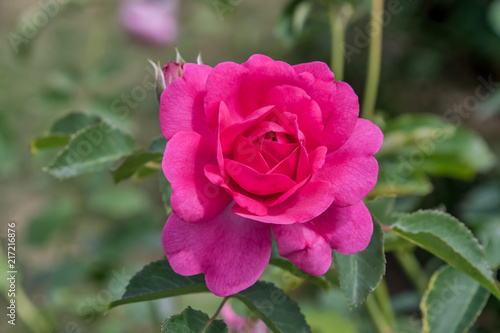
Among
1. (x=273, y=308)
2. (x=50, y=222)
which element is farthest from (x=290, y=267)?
(x=50, y=222)

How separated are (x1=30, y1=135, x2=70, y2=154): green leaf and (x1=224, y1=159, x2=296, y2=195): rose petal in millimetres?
346

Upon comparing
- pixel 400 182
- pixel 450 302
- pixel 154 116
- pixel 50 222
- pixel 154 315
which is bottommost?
pixel 154 116

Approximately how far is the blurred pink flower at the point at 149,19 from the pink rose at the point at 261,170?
1.54 m

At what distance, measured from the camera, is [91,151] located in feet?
2.17

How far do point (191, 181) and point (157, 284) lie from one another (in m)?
0.14

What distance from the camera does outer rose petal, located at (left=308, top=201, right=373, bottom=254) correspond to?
482 millimetres

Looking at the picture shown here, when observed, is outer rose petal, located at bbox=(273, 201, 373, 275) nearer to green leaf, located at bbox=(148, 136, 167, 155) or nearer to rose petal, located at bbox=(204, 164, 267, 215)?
rose petal, located at bbox=(204, 164, 267, 215)

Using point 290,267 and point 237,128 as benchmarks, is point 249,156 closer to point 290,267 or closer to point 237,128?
point 237,128

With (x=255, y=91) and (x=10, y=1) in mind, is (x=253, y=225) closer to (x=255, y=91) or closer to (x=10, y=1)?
(x=255, y=91)

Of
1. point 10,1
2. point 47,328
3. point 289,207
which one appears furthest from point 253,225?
point 10,1

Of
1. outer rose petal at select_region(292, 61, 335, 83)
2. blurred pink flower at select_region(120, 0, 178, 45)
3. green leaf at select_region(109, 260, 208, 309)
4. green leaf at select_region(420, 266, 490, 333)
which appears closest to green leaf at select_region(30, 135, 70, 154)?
green leaf at select_region(109, 260, 208, 309)

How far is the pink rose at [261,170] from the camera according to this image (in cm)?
47

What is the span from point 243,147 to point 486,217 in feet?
2.83

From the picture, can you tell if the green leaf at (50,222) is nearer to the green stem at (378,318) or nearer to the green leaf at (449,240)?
the green stem at (378,318)
